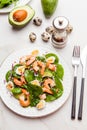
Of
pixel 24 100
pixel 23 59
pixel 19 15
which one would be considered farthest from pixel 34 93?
pixel 19 15

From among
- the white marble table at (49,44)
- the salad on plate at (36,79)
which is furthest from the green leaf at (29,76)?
the white marble table at (49,44)

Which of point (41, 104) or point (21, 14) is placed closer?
point (41, 104)

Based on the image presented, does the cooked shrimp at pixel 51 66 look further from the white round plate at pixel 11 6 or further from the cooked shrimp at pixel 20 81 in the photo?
the white round plate at pixel 11 6

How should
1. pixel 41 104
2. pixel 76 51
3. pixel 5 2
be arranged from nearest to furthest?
pixel 41 104
pixel 76 51
pixel 5 2

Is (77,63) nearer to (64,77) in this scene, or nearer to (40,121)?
(64,77)

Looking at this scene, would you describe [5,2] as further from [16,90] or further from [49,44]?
A: [16,90]

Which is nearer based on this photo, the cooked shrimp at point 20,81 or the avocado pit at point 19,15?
the cooked shrimp at point 20,81

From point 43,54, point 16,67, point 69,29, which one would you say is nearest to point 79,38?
point 69,29
